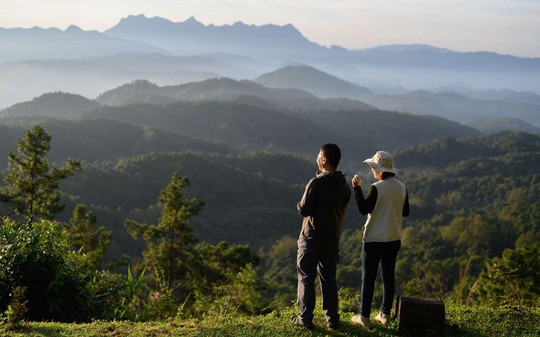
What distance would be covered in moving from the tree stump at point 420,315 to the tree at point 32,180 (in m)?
14.3

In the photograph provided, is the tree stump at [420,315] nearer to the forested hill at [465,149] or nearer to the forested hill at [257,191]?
the forested hill at [257,191]

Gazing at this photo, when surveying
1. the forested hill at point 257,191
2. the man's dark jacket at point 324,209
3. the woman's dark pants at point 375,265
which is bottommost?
the forested hill at point 257,191

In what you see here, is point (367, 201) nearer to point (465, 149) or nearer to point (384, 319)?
point (384, 319)

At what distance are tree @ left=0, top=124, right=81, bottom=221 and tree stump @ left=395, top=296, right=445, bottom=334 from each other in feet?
47.0

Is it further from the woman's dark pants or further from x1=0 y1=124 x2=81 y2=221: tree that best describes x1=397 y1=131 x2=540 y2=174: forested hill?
the woman's dark pants

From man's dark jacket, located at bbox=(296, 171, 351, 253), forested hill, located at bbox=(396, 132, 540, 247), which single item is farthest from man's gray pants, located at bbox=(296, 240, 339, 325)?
forested hill, located at bbox=(396, 132, 540, 247)

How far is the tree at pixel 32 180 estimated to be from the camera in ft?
53.5

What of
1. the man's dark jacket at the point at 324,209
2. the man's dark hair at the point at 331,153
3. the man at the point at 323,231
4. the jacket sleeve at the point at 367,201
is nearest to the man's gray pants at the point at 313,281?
the man at the point at 323,231

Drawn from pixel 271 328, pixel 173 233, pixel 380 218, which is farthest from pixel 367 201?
pixel 173 233

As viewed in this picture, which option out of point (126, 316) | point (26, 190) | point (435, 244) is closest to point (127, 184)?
point (435, 244)

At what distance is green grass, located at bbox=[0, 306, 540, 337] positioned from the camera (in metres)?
5.14

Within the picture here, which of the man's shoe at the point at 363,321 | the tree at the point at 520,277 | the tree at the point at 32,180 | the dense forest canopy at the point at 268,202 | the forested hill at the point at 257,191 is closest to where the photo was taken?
the man's shoe at the point at 363,321

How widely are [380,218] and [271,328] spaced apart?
5.72ft

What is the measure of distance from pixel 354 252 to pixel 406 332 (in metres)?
60.8
